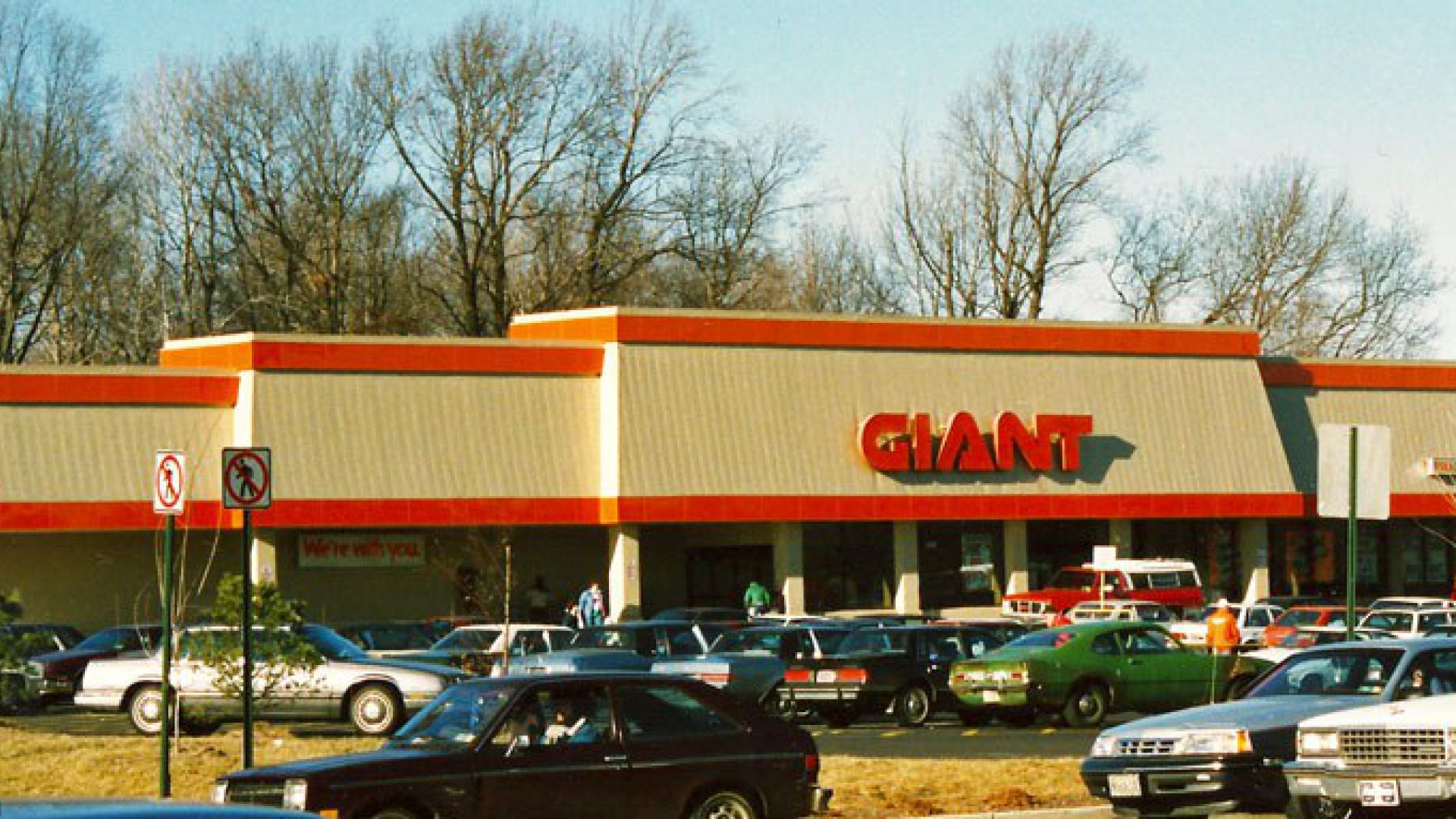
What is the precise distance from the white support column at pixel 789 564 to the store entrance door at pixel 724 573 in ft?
4.87

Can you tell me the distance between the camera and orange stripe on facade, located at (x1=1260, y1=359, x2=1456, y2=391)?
59.2 metres

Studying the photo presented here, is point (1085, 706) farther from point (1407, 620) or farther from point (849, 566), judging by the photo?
point (849, 566)

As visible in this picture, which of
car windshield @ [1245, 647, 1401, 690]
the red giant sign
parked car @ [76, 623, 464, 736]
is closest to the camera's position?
car windshield @ [1245, 647, 1401, 690]

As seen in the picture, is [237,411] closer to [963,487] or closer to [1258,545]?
[963,487]

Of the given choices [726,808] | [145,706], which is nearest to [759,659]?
[145,706]

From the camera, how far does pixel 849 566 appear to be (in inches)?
2096

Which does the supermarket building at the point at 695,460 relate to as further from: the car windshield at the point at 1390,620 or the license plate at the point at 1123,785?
the license plate at the point at 1123,785

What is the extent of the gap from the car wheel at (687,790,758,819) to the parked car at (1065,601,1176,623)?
26.6 metres

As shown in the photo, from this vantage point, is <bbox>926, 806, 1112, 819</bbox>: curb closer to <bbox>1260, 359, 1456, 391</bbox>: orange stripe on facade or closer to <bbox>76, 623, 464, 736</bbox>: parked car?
<bbox>76, 623, 464, 736</bbox>: parked car

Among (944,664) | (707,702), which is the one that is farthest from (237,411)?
(707,702)

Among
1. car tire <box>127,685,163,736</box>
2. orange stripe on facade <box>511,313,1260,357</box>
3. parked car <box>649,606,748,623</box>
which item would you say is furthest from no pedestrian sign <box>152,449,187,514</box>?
orange stripe on facade <box>511,313,1260,357</box>

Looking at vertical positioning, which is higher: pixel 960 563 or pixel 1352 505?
pixel 1352 505

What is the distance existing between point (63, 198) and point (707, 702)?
180ft

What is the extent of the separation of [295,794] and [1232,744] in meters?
7.35
